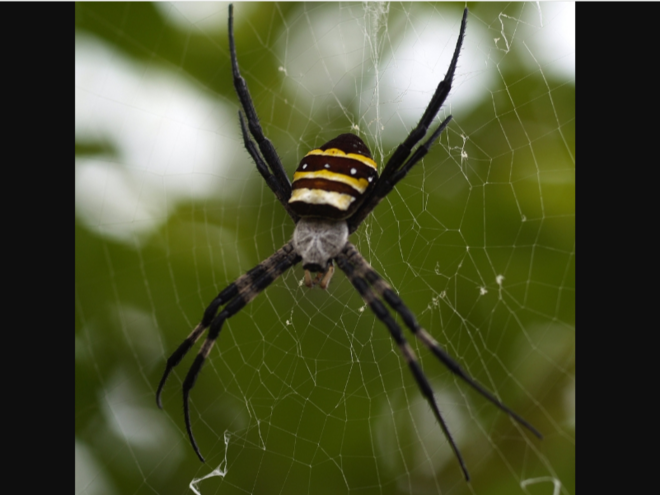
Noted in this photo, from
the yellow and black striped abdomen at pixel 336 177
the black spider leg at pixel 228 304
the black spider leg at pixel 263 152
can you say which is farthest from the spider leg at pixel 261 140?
the black spider leg at pixel 228 304

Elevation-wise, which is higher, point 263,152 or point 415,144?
point 263,152

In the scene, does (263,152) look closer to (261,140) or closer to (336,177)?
(261,140)

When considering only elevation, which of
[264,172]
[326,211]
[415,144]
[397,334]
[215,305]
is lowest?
[397,334]

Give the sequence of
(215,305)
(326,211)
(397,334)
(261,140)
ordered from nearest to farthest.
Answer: (397,334), (326,211), (215,305), (261,140)

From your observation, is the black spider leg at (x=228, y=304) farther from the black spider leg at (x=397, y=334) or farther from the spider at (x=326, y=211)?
the black spider leg at (x=397, y=334)

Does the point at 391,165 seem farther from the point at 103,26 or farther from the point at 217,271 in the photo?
the point at 103,26

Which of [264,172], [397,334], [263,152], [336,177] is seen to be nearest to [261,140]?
[263,152]

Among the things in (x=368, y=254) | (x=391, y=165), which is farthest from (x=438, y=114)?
(x=368, y=254)
